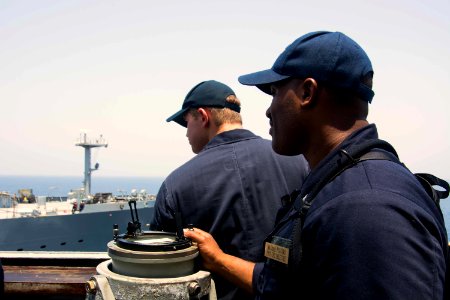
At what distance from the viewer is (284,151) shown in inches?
78.0

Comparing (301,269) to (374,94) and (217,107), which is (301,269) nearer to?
(374,94)

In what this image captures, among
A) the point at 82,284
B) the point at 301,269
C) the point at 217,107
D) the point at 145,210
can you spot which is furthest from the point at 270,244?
the point at 145,210

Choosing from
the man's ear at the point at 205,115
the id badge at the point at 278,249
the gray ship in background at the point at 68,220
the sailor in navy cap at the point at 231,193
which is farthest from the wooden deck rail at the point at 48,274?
the gray ship in background at the point at 68,220

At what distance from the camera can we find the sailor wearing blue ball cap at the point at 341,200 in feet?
4.29

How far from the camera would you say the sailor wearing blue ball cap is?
1.31m

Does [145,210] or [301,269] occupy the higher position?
[301,269]

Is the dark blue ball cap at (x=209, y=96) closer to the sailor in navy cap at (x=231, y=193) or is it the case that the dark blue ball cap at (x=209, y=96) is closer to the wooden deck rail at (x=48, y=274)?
the sailor in navy cap at (x=231, y=193)

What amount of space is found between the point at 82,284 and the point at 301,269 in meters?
2.57

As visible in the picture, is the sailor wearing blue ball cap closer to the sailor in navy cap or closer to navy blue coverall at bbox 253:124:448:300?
navy blue coverall at bbox 253:124:448:300

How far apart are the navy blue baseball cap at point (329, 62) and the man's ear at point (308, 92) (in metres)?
0.02

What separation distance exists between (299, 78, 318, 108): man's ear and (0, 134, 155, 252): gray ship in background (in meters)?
22.1

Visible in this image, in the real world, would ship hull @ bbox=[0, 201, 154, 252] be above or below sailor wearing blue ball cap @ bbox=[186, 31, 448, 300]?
below

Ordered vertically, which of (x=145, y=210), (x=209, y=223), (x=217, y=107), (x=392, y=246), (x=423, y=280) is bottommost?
(x=145, y=210)

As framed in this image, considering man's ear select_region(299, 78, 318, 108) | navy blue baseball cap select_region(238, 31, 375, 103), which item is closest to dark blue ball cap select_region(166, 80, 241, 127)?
navy blue baseball cap select_region(238, 31, 375, 103)
